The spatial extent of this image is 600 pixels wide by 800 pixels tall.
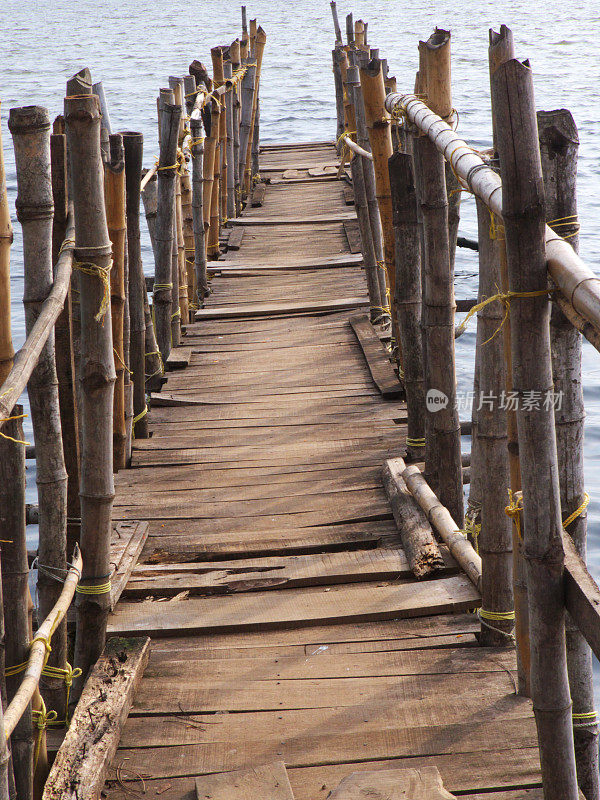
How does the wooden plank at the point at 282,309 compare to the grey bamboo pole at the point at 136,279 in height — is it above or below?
below

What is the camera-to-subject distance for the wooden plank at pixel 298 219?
9.41m

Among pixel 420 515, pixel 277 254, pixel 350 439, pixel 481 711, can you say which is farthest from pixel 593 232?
pixel 481 711

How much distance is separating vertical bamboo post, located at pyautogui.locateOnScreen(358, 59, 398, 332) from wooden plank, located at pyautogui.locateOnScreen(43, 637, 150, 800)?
2729 mm

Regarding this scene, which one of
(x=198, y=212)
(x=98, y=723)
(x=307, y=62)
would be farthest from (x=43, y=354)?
(x=307, y=62)

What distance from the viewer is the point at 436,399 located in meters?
3.45

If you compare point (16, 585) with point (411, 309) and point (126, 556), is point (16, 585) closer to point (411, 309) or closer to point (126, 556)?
point (126, 556)

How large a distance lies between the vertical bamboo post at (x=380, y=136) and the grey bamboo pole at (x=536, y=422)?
116 inches

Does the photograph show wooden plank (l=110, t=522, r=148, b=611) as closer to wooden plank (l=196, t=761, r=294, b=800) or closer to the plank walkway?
the plank walkway

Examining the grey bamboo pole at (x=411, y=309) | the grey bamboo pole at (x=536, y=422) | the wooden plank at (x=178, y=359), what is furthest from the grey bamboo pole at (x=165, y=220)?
the grey bamboo pole at (x=536, y=422)

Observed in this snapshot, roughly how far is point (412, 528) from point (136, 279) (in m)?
1.95

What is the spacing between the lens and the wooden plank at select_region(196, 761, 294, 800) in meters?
2.17

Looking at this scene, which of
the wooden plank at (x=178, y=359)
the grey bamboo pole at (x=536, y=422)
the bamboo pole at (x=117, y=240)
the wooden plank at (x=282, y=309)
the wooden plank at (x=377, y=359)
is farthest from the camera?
the wooden plank at (x=282, y=309)

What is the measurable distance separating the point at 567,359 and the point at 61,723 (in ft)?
6.29

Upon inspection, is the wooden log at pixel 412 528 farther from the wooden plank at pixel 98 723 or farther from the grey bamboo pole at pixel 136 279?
the grey bamboo pole at pixel 136 279
